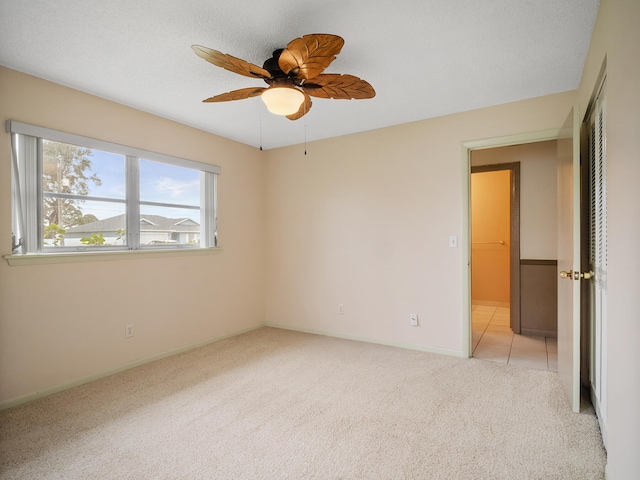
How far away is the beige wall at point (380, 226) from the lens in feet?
10.5

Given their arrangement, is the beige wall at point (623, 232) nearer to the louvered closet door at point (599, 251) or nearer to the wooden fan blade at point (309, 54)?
the louvered closet door at point (599, 251)

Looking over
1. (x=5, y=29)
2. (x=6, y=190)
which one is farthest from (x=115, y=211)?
(x=5, y=29)

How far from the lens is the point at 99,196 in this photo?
277cm

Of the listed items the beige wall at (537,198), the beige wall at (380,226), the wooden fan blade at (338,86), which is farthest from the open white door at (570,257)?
the beige wall at (537,198)

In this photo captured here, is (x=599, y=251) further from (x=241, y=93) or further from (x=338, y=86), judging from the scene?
(x=241, y=93)

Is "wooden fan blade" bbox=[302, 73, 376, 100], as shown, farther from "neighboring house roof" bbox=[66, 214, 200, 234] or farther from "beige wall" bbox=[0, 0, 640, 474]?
"neighboring house roof" bbox=[66, 214, 200, 234]

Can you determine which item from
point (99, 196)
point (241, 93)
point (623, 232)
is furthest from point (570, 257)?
point (99, 196)

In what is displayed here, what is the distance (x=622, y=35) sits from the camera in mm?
1256

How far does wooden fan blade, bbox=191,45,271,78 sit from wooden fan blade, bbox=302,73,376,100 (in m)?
0.28

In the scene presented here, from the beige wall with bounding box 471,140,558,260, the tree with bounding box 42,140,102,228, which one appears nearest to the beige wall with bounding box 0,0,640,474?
the tree with bounding box 42,140,102,228

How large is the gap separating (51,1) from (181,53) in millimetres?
649

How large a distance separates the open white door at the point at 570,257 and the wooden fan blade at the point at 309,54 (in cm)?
154

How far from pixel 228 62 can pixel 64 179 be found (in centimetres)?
177

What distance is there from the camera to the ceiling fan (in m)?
1.62
